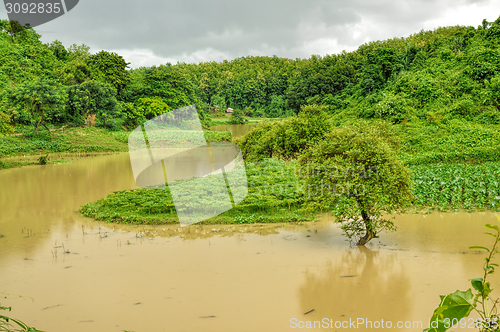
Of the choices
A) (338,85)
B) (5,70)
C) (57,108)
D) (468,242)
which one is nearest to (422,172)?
(468,242)

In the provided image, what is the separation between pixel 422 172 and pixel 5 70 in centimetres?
3621

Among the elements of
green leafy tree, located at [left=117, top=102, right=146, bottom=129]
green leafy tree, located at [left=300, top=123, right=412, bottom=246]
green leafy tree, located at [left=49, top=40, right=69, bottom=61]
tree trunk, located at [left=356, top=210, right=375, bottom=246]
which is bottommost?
tree trunk, located at [left=356, top=210, right=375, bottom=246]

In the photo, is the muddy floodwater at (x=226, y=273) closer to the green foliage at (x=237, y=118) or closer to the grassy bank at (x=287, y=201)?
the grassy bank at (x=287, y=201)

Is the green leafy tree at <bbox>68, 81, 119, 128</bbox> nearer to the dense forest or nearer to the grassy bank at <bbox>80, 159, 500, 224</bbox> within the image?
the dense forest

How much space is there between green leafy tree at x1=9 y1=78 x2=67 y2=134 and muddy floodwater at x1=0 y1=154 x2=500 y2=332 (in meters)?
17.8

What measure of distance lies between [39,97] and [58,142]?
11.8 ft

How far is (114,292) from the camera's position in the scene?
693 cm

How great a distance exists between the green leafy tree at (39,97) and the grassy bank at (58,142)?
1.57 meters

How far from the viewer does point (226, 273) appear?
7.69 m

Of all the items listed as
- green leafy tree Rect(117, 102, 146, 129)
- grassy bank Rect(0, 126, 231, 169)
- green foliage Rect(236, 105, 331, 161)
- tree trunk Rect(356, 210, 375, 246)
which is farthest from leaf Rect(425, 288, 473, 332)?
green leafy tree Rect(117, 102, 146, 129)

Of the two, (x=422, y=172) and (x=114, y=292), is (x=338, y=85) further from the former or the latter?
(x=114, y=292)

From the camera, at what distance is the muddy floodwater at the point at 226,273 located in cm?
608

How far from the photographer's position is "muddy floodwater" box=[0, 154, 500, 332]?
608cm

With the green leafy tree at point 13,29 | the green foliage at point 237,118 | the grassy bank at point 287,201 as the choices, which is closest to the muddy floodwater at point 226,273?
the grassy bank at point 287,201
